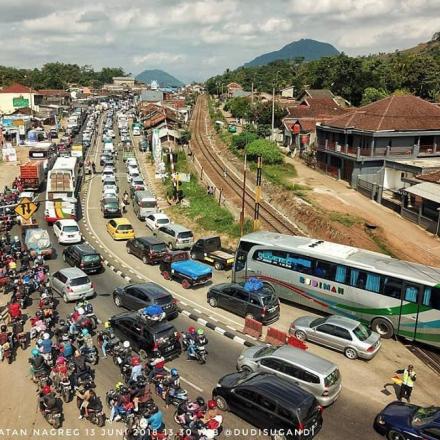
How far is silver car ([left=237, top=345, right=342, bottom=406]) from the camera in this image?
45.2ft

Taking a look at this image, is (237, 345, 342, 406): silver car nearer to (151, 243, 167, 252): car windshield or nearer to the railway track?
(151, 243, 167, 252): car windshield

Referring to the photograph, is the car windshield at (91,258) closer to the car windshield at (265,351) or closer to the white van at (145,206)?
the white van at (145,206)

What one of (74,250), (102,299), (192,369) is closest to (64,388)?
(192,369)

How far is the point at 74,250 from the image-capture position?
26672 millimetres

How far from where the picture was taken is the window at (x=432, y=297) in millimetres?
17273

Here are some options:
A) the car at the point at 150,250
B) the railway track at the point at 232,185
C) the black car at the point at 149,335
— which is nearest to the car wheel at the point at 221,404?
the black car at the point at 149,335

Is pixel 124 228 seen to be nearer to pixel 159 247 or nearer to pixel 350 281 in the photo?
pixel 159 247

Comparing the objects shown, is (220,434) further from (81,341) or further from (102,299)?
(102,299)

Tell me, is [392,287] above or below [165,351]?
above

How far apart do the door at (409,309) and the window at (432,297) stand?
7.3 inches

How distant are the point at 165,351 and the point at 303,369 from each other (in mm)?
5204

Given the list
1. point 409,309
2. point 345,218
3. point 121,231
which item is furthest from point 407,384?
point 121,231

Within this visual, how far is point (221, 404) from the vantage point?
13.7 metres

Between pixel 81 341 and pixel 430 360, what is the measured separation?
1332 centimetres
